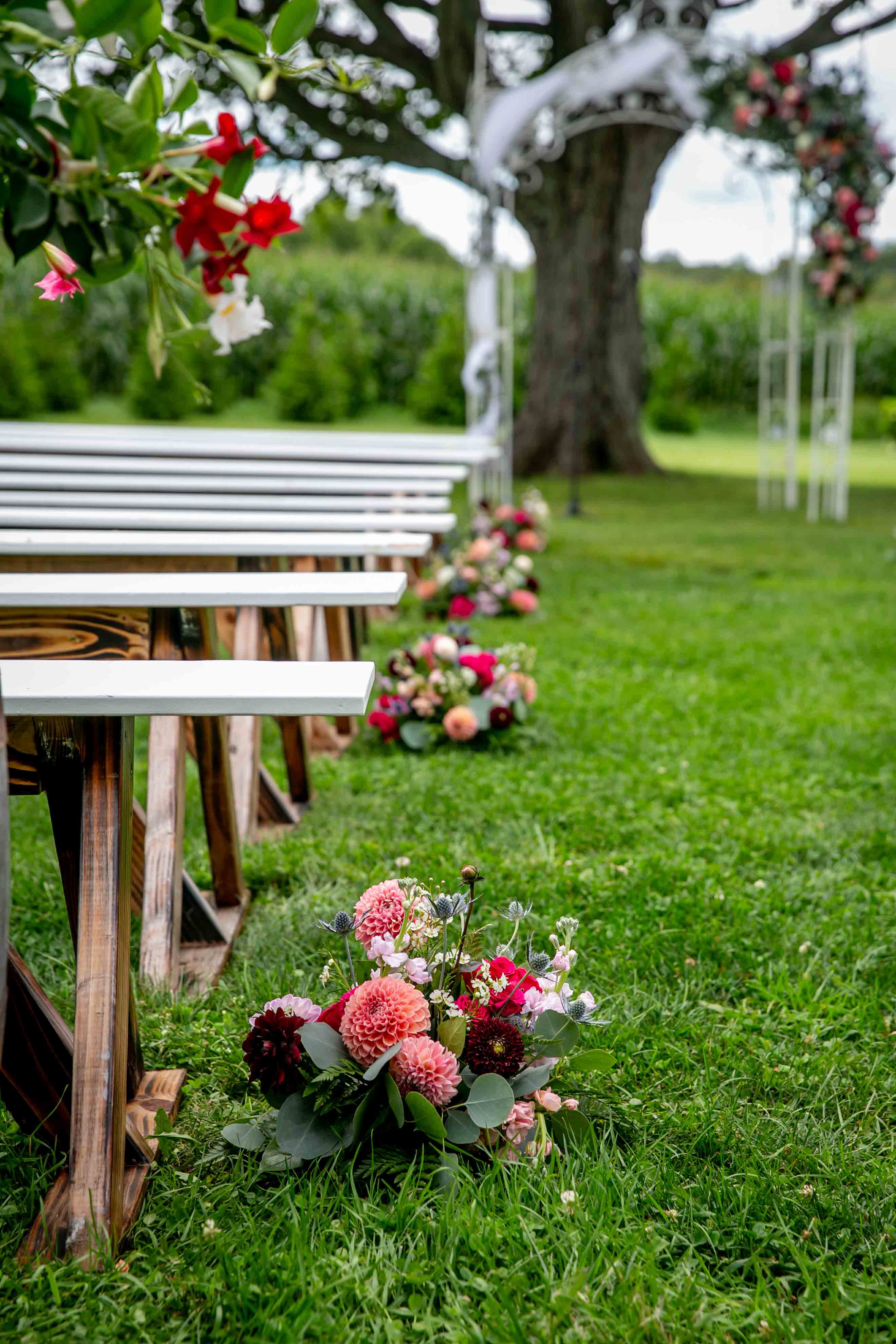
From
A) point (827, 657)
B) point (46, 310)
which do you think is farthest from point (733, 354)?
point (827, 657)

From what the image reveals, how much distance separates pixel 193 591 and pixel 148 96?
965 millimetres

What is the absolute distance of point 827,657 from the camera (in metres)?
5.28

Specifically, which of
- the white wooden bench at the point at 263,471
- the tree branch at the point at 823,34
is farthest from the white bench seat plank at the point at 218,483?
the tree branch at the point at 823,34

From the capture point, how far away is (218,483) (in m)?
3.92

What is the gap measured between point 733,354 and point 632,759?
19.2m

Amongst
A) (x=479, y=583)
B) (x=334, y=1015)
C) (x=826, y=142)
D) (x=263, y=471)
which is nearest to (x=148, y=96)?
(x=334, y=1015)

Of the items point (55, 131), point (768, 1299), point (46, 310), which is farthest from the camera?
point (46, 310)

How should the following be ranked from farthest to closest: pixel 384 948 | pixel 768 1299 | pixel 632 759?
pixel 632 759, pixel 384 948, pixel 768 1299

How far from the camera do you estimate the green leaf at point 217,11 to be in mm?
1107

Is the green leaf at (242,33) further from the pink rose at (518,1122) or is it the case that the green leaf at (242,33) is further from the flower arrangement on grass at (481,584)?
the flower arrangement on grass at (481,584)

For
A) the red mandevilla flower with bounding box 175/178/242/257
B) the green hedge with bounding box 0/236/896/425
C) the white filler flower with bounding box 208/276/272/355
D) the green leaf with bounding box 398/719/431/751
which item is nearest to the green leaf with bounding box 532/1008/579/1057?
the white filler flower with bounding box 208/276/272/355

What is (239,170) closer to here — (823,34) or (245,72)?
(245,72)

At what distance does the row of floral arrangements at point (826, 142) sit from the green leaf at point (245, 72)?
9.53 metres

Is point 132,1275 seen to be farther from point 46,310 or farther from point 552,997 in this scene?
point 46,310
